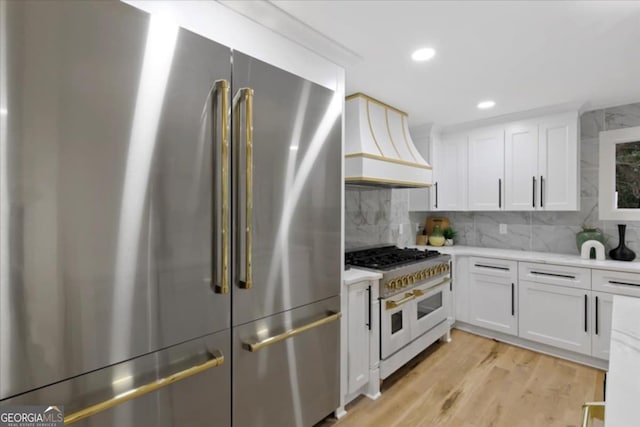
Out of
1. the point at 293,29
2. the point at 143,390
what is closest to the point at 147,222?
the point at 143,390

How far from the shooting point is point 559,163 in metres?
3.07

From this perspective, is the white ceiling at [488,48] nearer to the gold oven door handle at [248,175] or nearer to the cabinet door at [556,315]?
the gold oven door handle at [248,175]

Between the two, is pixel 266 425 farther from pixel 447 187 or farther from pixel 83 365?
pixel 447 187

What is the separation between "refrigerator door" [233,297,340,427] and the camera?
143 centimetres

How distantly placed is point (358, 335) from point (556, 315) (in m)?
2.10

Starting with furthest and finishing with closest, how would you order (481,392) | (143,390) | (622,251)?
(622,251) < (481,392) < (143,390)

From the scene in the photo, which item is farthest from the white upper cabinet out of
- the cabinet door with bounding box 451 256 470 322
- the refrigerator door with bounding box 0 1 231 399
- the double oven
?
the refrigerator door with bounding box 0 1 231 399

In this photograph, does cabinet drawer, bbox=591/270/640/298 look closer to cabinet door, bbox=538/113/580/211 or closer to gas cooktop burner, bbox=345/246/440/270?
cabinet door, bbox=538/113/580/211

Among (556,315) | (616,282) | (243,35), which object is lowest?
(556,315)

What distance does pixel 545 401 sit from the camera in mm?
2229

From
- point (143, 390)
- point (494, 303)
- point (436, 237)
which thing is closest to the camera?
point (143, 390)

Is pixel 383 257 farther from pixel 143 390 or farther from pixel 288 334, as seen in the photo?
pixel 143 390

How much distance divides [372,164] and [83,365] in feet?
6.82

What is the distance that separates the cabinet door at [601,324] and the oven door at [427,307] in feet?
3.98
